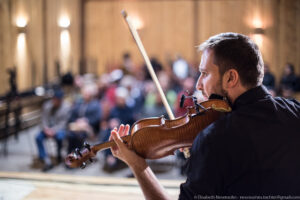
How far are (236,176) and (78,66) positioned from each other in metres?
9.07

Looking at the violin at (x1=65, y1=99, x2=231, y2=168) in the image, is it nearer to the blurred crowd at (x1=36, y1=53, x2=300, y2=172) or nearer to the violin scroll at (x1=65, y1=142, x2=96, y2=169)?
the violin scroll at (x1=65, y1=142, x2=96, y2=169)

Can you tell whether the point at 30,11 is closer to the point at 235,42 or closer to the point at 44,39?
the point at 44,39

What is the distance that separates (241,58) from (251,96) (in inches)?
5.7

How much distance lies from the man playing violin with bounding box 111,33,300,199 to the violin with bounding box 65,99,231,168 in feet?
0.40

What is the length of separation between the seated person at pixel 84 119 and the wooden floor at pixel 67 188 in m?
2.17

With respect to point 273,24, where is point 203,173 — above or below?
below

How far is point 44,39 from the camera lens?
7629 mm

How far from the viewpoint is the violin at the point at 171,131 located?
50.7 inches

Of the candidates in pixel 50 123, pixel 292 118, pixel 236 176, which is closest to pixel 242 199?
pixel 236 176

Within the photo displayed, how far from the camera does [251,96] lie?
1.16 metres

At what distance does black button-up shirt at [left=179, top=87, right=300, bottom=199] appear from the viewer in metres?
1.05

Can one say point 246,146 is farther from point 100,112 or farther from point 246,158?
point 100,112

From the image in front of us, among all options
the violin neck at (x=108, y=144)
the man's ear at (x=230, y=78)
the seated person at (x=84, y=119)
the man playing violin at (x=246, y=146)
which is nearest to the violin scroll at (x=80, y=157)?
the violin neck at (x=108, y=144)

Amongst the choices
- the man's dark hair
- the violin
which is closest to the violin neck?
the violin
